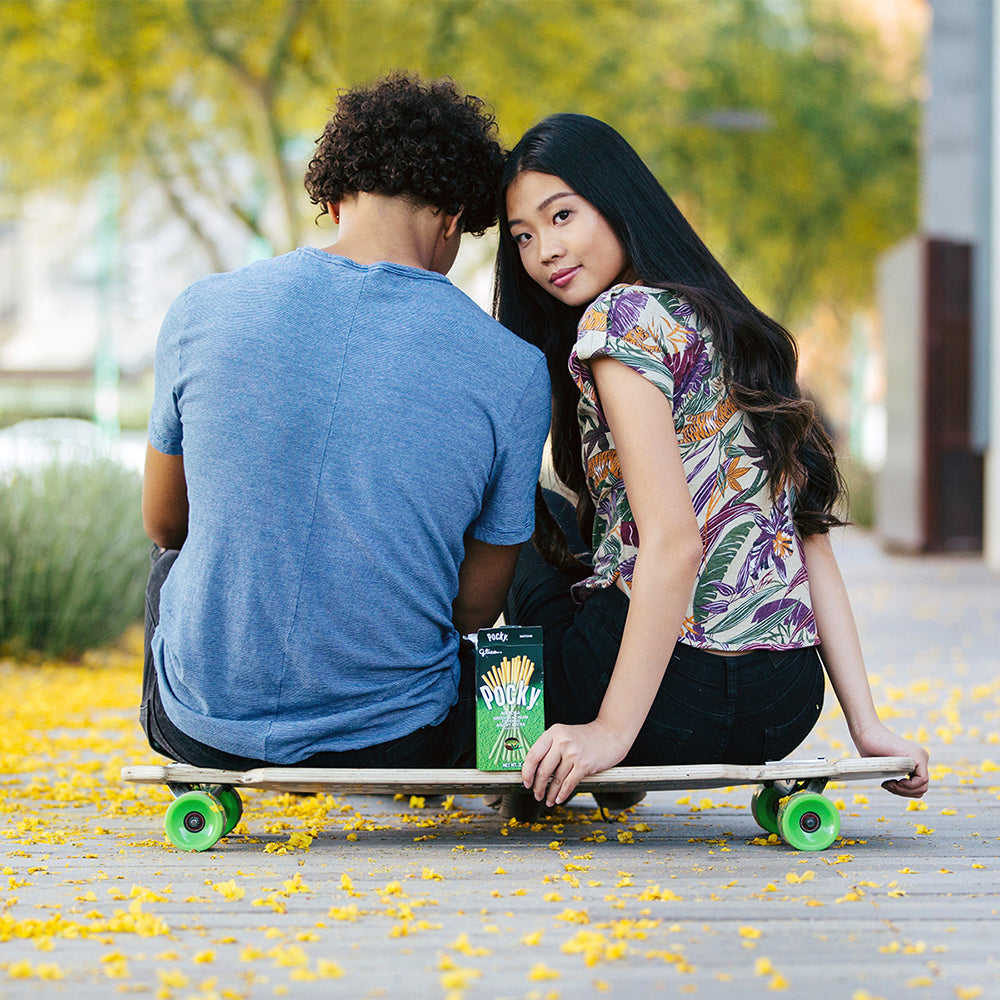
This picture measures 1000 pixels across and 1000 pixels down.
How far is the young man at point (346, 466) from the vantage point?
8.34 feet

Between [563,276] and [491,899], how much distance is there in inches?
48.0

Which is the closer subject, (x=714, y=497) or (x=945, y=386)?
(x=714, y=497)

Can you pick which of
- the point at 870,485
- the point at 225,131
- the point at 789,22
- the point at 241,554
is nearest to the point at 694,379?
the point at 241,554

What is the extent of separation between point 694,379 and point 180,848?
1.36 m

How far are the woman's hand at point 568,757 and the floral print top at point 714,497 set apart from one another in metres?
0.27

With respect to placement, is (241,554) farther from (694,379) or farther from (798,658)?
(798,658)

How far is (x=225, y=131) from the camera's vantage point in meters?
15.4

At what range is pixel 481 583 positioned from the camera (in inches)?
111

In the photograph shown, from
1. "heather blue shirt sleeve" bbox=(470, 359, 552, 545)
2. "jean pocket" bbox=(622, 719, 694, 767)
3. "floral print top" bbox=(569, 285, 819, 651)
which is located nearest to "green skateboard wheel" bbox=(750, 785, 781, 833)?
"jean pocket" bbox=(622, 719, 694, 767)

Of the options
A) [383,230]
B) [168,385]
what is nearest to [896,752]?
[383,230]

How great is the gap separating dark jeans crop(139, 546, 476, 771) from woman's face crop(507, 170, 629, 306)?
0.76 m

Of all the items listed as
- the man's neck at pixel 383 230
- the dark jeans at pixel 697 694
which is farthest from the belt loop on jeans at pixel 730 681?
the man's neck at pixel 383 230

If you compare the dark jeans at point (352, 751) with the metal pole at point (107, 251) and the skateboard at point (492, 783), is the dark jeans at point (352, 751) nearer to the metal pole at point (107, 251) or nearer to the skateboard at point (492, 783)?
the skateboard at point (492, 783)

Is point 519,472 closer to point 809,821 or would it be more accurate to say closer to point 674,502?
point 674,502
